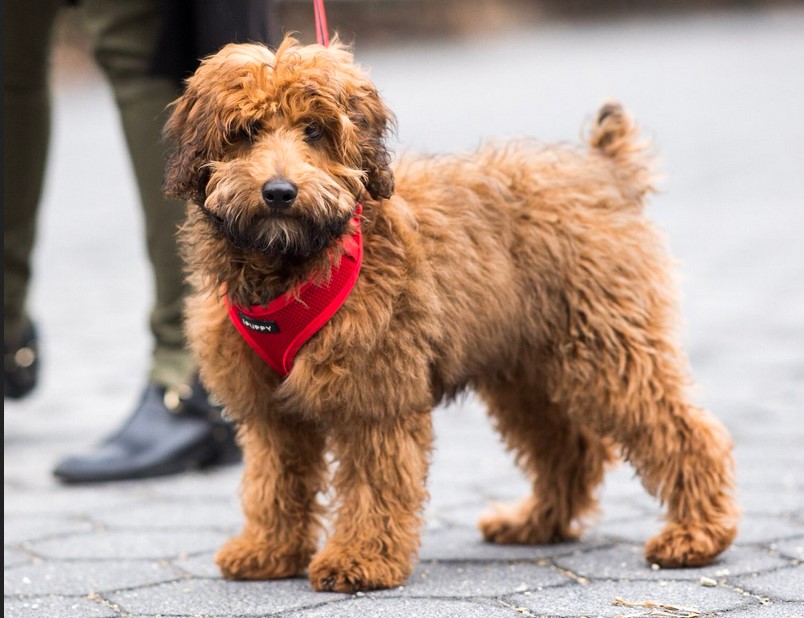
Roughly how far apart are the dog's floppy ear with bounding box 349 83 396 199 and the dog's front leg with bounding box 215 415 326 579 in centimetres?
74

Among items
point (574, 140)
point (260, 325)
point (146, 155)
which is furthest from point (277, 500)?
point (574, 140)

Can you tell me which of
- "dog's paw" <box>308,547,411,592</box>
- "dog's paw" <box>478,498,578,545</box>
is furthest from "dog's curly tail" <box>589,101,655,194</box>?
"dog's paw" <box>308,547,411,592</box>

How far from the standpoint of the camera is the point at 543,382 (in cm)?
409

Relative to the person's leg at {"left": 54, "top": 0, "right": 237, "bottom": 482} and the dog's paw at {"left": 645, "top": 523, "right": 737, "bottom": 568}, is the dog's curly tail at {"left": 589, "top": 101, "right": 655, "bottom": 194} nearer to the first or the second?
the dog's paw at {"left": 645, "top": 523, "right": 737, "bottom": 568}

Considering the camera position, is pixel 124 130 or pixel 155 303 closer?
pixel 124 130

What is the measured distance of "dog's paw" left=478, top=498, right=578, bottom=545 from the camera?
4.32 m

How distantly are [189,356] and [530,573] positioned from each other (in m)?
2.02

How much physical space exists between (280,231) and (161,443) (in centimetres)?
214

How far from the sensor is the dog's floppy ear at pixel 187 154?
3482 millimetres

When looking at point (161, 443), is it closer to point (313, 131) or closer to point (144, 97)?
point (144, 97)

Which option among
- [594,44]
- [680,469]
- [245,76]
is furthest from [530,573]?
[594,44]

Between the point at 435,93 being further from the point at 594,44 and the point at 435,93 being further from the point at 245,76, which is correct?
the point at 245,76

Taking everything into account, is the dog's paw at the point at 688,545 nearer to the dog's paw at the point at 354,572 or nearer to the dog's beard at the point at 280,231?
A: the dog's paw at the point at 354,572

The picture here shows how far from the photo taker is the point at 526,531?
14.2 feet
